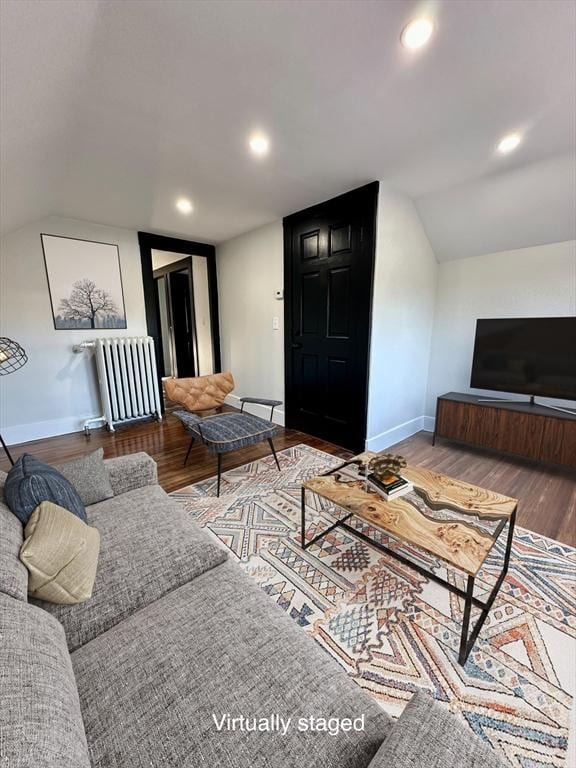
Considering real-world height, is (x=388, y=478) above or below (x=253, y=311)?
below

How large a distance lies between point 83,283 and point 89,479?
9.73 feet

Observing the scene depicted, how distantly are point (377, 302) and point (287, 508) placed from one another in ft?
6.30

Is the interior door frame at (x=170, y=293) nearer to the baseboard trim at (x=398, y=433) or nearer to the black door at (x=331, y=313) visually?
the black door at (x=331, y=313)

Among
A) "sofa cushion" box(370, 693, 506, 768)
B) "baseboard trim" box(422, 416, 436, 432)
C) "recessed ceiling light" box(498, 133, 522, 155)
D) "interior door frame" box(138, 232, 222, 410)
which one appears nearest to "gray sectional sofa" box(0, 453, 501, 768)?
"sofa cushion" box(370, 693, 506, 768)

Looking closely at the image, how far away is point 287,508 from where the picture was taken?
2207 mm

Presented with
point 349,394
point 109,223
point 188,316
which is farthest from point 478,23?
point 188,316

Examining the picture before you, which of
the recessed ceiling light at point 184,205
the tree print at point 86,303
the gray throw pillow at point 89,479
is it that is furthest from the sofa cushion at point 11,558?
the tree print at point 86,303

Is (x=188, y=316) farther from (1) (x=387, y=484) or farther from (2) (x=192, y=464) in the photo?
(1) (x=387, y=484)

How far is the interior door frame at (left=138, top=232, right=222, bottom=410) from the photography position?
403 cm

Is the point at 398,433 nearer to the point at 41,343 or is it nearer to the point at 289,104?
the point at 289,104

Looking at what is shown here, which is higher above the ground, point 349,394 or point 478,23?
point 478,23

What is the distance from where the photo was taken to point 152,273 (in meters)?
4.05

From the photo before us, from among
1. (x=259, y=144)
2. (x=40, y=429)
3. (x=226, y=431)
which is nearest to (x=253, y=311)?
(x=226, y=431)

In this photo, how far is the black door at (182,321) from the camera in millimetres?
5566
